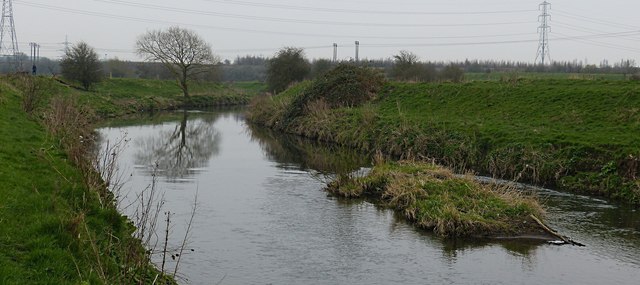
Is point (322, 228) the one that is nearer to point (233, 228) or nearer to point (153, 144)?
point (233, 228)

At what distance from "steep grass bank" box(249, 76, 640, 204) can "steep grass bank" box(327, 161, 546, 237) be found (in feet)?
11.7

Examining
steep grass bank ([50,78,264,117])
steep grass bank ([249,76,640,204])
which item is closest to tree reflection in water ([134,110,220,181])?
steep grass bank ([249,76,640,204])

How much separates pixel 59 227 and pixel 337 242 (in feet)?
18.8

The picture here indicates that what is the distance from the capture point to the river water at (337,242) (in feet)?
35.6

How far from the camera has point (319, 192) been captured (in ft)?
58.7

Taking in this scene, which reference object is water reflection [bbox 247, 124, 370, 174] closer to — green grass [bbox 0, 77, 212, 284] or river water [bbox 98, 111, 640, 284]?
river water [bbox 98, 111, 640, 284]

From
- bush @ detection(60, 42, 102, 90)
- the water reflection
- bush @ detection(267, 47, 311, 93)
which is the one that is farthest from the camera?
bush @ detection(267, 47, 311, 93)

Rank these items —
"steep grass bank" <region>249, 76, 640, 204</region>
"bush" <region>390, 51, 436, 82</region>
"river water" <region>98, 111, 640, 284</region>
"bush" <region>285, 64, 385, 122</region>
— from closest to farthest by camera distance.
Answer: "river water" <region>98, 111, 640, 284</region> → "steep grass bank" <region>249, 76, 640, 204</region> → "bush" <region>285, 64, 385, 122</region> → "bush" <region>390, 51, 436, 82</region>

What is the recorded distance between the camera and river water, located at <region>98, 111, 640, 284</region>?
10836mm

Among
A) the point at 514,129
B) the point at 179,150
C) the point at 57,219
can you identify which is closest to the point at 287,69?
the point at 179,150

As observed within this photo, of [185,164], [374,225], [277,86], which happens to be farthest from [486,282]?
[277,86]

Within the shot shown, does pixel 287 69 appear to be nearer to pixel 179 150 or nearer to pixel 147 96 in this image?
pixel 147 96

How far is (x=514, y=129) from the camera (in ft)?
76.5

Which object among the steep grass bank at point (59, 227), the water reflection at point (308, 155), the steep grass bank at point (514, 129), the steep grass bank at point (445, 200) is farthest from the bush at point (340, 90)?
the steep grass bank at point (59, 227)
